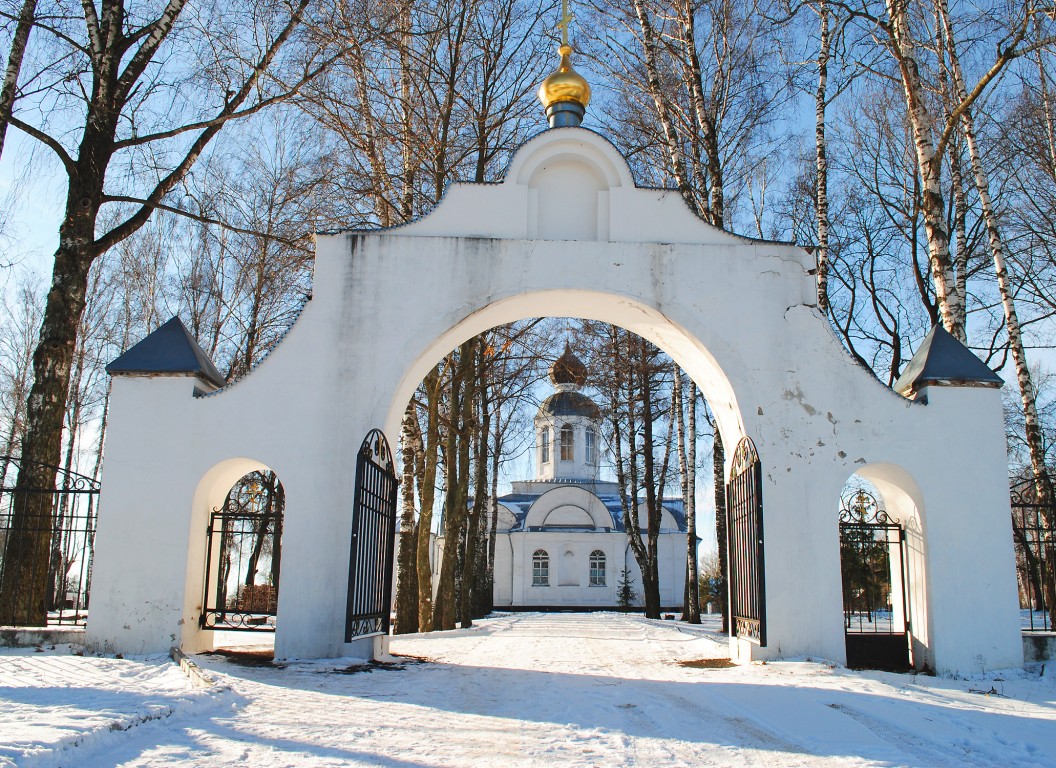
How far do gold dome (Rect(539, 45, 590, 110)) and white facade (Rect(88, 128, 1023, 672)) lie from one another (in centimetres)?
135

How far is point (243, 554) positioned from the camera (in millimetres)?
21438

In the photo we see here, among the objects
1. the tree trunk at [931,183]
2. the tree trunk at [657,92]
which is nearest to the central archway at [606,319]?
the tree trunk at [931,183]

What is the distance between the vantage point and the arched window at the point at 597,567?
36531 mm

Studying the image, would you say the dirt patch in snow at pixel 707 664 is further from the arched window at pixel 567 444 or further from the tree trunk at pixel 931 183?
the arched window at pixel 567 444

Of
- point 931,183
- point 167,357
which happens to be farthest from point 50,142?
point 931,183

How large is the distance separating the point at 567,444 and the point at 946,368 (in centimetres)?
3088

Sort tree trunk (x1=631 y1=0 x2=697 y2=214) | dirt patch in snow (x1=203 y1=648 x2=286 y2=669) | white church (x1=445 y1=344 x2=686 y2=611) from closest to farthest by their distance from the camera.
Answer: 1. dirt patch in snow (x1=203 y1=648 x2=286 y2=669)
2. tree trunk (x1=631 y1=0 x2=697 y2=214)
3. white church (x1=445 y1=344 x2=686 y2=611)

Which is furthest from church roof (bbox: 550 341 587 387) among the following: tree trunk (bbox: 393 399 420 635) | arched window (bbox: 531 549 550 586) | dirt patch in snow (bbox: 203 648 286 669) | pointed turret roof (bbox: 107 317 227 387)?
arched window (bbox: 531 549 550 586)

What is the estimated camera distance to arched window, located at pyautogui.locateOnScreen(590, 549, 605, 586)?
1438 inches

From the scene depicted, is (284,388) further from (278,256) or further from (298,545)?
(278,256)

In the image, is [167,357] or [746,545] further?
[746,545]

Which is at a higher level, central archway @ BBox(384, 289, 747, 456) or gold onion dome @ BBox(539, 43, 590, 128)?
gold onion dome @ BBox(539, 43, 590, 128)

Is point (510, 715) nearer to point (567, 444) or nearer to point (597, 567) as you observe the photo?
point (597, 567)

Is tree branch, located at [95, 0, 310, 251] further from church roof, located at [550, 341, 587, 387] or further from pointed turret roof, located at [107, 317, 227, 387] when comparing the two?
church roof, located at [550, 341, 587, 387]
